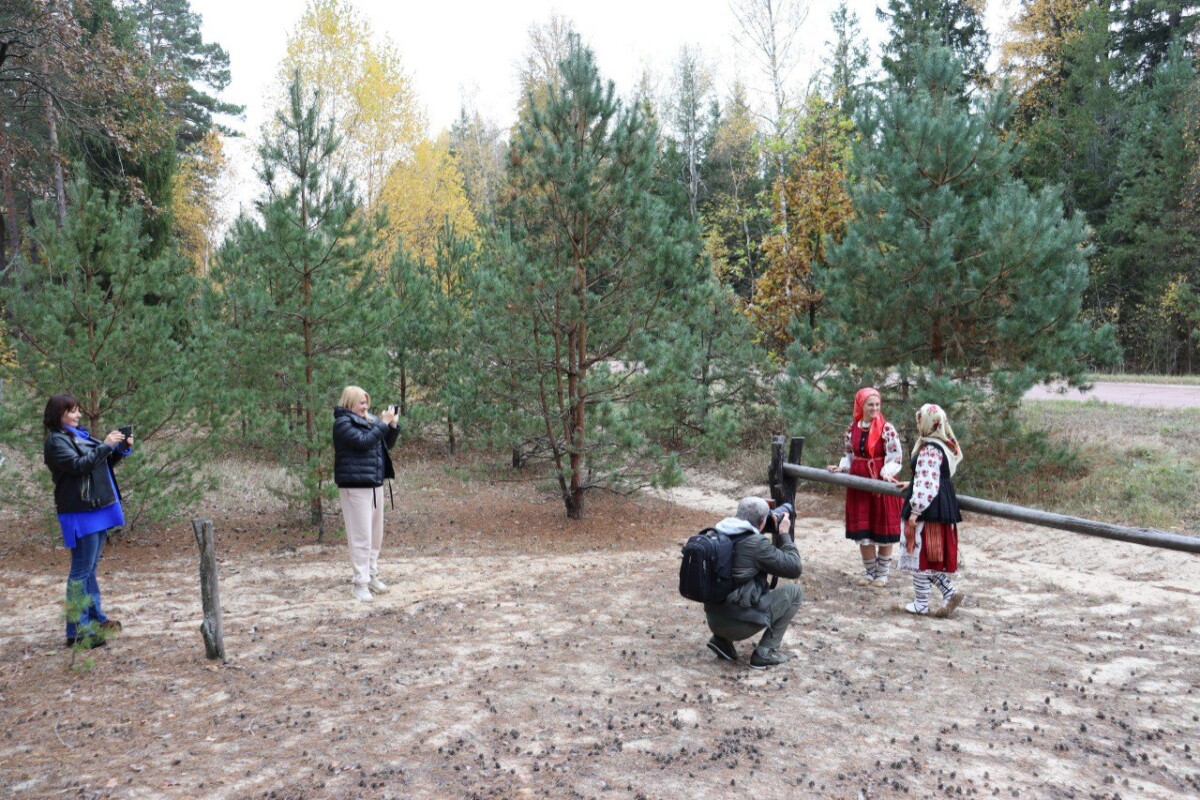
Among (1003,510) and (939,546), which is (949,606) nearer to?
(939,546)

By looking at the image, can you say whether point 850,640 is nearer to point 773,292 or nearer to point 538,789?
point 538,789

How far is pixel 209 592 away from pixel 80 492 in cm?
111

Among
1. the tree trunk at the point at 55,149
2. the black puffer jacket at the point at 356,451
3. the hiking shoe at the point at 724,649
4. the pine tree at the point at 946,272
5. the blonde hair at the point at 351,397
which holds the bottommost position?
the hiking shoe at the point at 724,649

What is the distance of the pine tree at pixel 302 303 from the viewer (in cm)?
870

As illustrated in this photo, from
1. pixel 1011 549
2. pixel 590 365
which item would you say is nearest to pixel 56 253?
pixel 590 365

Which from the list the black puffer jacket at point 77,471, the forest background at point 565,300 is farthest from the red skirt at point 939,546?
the black puffer jacket at point 77,471

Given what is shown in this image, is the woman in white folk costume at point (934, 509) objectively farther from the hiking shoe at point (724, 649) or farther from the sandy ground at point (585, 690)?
the hiking shoe at point (724, 649)

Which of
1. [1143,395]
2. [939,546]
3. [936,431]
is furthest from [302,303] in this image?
[1143,395]

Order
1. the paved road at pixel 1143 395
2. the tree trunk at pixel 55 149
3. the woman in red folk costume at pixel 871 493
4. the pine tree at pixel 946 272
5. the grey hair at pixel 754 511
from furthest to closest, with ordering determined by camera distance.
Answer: the paved road at pixel 1143 395, the tree trunk at pixel 55 149, the pine tree at pixel 946 272, the woman in red folk costume at pixel 871 493, the grey hair at pixel 754 511

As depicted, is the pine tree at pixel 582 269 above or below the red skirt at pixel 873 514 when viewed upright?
above

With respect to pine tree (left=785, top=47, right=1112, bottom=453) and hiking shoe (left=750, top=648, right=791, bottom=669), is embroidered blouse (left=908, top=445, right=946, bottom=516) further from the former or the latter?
pine tree (left=785, top=47, right=1112, bottom=453)

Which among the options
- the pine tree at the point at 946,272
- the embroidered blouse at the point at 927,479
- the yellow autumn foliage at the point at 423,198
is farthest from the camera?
the yellow autumn foliage at the point at 423,198

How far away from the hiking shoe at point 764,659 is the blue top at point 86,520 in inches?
167

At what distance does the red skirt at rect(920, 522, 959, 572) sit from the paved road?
30.3 feet
